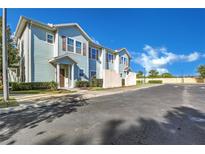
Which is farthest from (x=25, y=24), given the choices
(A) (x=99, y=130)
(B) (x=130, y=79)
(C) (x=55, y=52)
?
(B) (x=130, y=79)

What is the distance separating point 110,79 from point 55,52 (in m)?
7.80

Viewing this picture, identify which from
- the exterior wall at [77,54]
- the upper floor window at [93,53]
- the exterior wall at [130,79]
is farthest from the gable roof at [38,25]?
the exterior wall at [130,79]

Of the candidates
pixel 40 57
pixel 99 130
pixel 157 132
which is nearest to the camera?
pixel 157 132

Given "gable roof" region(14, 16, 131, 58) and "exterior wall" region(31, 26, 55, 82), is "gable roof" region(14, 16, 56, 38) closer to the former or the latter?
"gable roof" region(14, 16, 131, 58)

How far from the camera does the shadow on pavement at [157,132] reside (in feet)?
13.0

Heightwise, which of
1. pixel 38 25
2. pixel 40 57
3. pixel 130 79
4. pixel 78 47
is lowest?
pixel 130 79

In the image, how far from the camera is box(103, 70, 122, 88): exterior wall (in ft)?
67.1

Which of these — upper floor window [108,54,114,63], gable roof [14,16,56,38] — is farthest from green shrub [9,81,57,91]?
upper floor window [108,54,114,63]

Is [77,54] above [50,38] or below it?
below

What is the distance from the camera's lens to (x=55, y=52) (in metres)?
18.0

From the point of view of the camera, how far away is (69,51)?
1966cm

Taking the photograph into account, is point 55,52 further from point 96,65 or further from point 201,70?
point 201,70

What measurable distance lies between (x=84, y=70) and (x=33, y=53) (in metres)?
7.53
